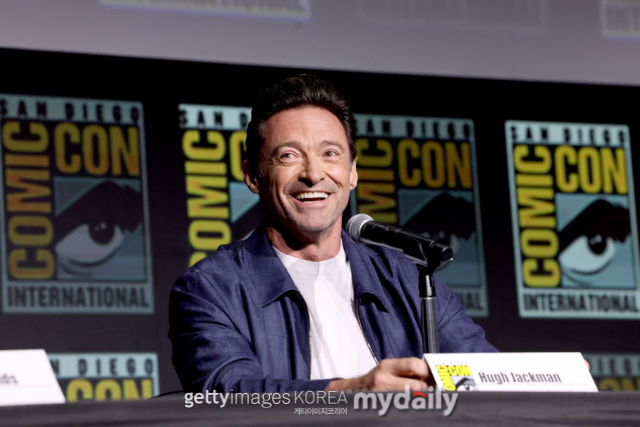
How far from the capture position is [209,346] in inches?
75.3

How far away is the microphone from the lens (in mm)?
1686

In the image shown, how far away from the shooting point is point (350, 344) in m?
2.15

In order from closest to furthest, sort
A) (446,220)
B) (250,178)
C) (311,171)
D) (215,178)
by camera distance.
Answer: (311,171), (250,178), (215,178), (446,220)

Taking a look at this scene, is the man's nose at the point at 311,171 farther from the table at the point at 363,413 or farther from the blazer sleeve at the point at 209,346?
the table at the point at 363,413

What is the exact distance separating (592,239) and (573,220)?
0.41 feet

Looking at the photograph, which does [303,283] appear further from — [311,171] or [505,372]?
[505,372]

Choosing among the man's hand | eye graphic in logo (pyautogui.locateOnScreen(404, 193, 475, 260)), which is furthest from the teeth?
eye graphic in logo (pyautogui.locateOnScreen(404, 193, 475, 260))

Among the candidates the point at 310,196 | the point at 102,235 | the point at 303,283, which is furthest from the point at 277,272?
the point at 102,235

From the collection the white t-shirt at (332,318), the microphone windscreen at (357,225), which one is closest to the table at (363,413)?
the microphone windscreen at (357,225)

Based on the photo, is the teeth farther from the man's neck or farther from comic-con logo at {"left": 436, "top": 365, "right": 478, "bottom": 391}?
comic-con logo at {"left": 436, "top": 365, "right": 478, "bottom": 391}

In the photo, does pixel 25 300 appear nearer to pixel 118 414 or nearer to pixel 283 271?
pixel 283 271

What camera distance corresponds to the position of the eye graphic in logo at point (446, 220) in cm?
401

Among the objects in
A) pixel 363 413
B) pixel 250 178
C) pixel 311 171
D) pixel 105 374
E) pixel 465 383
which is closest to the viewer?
pixel 363 413

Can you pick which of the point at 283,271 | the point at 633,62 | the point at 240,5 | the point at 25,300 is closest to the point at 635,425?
the point at 283,271
